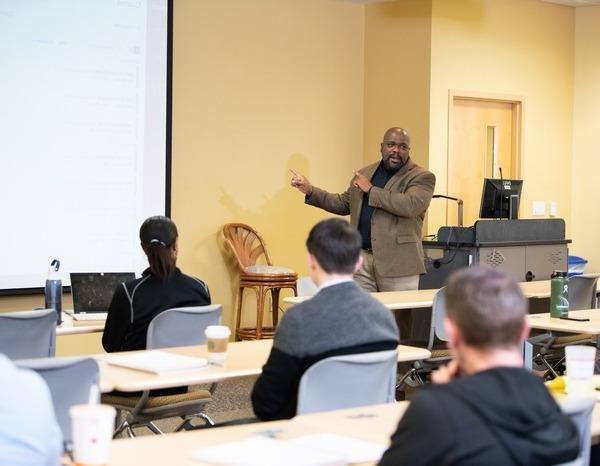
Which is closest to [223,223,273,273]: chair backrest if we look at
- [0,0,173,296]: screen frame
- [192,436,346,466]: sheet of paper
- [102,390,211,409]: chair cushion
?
[0,0,173,296]: screen frame

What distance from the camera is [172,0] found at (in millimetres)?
7582

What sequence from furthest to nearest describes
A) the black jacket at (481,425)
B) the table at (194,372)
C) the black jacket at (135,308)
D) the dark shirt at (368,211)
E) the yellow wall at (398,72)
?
the yellow wall at (398,72) → the dark shirt at (368,211) → the black jacket at (135,308) → the table at (194,372) → the black jacket at (481,425)

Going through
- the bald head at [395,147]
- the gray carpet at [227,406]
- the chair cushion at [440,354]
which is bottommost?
the gray carpet at [227,406]

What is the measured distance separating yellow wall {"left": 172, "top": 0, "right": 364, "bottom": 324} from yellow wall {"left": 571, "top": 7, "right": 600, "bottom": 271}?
231cm

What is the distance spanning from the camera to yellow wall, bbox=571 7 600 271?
971 centimetres

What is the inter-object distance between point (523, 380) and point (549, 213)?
316 inches

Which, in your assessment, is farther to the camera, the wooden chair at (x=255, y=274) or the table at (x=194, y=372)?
the wooden chair at (x=255, y=274)

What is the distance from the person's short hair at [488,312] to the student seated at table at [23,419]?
0.87m

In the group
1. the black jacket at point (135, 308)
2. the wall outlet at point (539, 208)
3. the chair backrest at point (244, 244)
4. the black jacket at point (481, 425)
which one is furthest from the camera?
the wall outlet at point (539, 208)

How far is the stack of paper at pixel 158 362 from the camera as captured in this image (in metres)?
3.52

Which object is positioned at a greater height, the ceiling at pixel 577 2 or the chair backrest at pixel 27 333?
the ceiling at pixel 577 2

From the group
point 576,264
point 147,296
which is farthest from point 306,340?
point 576,264

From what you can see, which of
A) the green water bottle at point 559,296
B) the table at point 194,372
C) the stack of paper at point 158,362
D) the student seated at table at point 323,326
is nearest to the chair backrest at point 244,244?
the green water bottle at point 559,296

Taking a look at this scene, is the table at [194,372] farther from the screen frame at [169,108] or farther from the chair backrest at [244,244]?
the chair backrest at [244,244]
